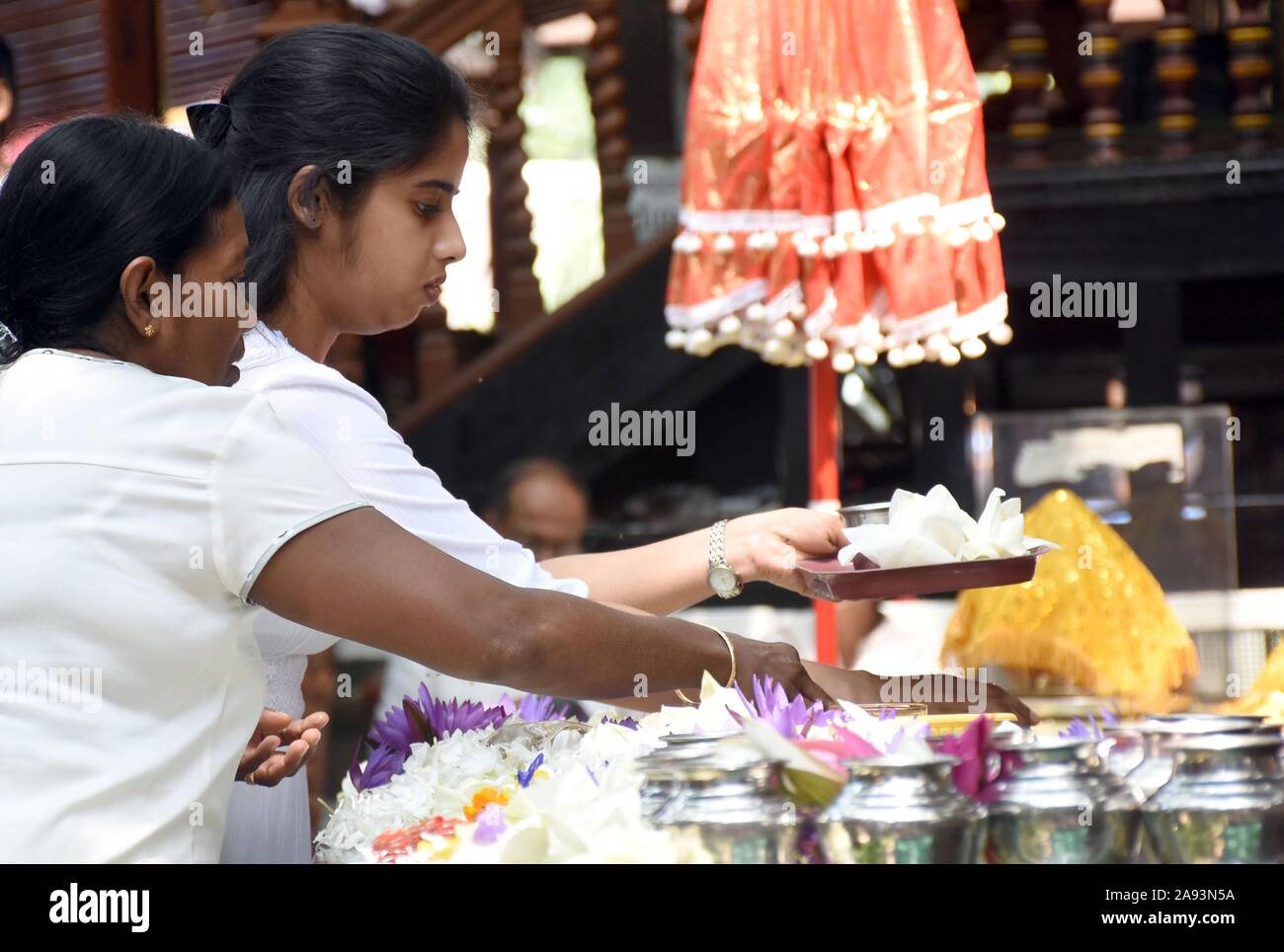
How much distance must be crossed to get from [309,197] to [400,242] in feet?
0.37

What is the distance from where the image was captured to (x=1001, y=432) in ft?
11.0

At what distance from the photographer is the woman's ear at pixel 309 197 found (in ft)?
5.83

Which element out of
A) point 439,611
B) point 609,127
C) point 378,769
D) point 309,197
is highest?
point 609,127

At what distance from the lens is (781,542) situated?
1977 millimetres

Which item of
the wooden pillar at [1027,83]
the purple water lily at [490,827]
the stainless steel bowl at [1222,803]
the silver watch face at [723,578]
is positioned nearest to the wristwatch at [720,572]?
the silver watch face at [723,578]

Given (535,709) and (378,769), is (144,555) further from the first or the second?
(535,709)

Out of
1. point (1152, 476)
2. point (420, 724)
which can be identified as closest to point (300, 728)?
point (420, 724)

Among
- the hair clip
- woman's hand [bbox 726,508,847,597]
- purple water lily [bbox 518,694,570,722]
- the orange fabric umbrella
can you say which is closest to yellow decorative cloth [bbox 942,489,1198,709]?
the orange fabric umbrella

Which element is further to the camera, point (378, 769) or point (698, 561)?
point (698, 561)

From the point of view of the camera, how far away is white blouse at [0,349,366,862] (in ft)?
4.14

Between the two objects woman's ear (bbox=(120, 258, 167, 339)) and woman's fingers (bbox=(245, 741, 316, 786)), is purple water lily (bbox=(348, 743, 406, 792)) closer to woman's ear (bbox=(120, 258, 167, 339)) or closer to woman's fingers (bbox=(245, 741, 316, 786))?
woman's fingers (bbox=(245, 741, 316, 786))
